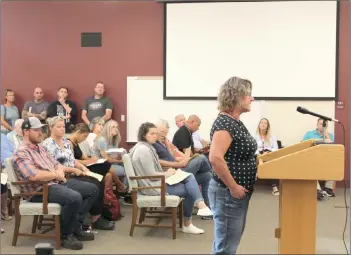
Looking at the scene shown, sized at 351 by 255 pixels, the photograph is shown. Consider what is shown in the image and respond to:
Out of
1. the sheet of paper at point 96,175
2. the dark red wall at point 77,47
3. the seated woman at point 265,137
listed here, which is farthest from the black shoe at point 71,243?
the dark red wall at point 77,47

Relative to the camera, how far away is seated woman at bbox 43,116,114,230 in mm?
3977

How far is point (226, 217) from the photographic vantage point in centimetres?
232

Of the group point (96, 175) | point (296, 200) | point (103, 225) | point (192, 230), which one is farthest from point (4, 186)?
point (296, 200)

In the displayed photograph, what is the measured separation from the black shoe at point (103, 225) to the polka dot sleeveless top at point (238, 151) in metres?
2.16

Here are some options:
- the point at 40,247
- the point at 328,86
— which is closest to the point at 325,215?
the point at 328,86

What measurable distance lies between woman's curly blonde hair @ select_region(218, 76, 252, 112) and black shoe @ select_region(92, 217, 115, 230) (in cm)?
233

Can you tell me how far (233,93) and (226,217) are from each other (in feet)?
2.11

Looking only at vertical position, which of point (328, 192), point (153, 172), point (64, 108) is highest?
point (64, 108)

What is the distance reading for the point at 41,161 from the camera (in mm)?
3684

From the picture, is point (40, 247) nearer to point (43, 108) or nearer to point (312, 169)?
point (312, 169)

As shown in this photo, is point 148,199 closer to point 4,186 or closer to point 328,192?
point 4,186

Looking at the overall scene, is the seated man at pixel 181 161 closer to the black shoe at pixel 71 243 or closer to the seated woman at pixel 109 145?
the seated woman at pixel 109 145

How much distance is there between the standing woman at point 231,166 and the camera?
2240 millimetres

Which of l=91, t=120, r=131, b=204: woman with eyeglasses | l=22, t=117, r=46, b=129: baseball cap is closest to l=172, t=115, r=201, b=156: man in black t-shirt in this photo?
l=91, t=120, r=131, b=204: woman with eyeglasses
